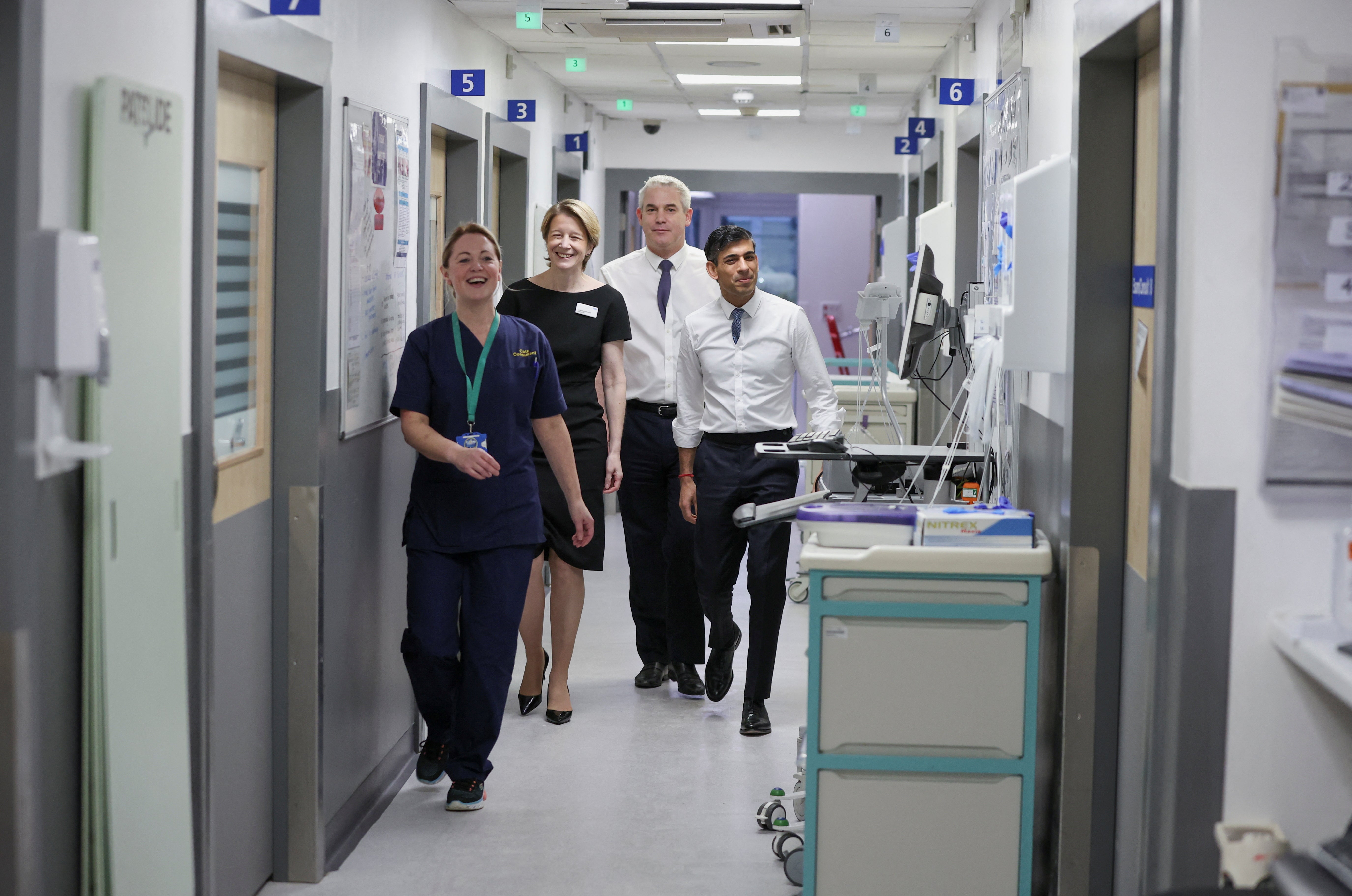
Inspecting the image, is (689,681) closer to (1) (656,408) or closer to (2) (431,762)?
(1) (656,408)

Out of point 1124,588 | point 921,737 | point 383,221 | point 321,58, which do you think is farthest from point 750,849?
point 321,58

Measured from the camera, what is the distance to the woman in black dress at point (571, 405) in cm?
457

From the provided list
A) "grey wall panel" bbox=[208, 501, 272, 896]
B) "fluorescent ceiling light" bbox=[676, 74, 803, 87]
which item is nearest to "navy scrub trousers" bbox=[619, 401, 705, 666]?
"grey wall panel" bbox=[208, 501, 272, 896]

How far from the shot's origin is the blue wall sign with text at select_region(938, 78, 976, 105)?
4930 millimetres

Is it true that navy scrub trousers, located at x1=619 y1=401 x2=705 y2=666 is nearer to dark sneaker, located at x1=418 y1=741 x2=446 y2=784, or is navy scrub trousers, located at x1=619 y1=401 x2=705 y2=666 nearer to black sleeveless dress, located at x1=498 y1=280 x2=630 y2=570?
black sleeveless dress, located at x1=498 y1=280 x2=630 y2=570

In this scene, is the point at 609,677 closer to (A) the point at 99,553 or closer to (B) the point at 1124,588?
(B) the point at 1124,588

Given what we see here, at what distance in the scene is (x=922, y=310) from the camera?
3629 mm

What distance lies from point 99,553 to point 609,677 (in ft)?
10.4

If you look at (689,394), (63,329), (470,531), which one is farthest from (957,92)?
(63,329)

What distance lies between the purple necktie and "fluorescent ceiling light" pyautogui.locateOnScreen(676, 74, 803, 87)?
2.57m

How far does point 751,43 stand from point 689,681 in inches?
113

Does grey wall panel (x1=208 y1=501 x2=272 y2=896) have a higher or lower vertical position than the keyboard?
lower

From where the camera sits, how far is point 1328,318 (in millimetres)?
2221

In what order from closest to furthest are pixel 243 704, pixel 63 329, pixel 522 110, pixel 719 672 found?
pixel 63 329
pixel 243 704
pixel 719 672
pixel 522 110
